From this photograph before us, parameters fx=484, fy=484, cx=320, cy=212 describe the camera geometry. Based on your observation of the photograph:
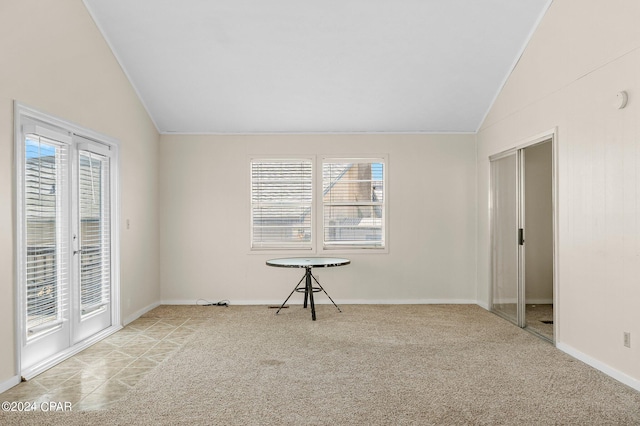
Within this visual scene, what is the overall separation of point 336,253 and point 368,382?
128 inches

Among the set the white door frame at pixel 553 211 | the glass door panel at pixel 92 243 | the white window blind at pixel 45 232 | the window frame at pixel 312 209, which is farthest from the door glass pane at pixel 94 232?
the white door frame at pixel 553 211

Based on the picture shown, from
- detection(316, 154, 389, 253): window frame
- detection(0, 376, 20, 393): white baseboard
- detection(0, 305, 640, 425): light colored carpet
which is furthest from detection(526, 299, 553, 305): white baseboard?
detection(0, 376, 20, 393): white baseboard

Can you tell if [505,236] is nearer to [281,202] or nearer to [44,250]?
[281,202]

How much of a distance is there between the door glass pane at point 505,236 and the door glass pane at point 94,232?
14.3 feet

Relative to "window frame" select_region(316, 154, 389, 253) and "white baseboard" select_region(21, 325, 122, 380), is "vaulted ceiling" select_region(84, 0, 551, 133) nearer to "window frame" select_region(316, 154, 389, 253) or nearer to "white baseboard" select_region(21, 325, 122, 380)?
"window frame" select_region(316, 154, 389, 253)

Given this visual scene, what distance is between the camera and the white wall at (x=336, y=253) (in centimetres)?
658

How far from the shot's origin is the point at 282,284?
658 cm

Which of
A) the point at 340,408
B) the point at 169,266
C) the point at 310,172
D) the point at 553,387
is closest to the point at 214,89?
the point at 310,172

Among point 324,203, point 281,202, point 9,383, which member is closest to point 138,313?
point 281,202

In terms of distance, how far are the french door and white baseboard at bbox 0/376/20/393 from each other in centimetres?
8

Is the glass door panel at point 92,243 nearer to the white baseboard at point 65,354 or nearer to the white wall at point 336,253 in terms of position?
the white baseboard at point 65,354

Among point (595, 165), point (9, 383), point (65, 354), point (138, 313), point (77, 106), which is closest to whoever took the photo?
point (9, 383)

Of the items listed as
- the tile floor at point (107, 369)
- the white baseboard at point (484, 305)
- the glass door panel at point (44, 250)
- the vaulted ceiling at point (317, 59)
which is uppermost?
the vaulted ceiling at point (317, 59)

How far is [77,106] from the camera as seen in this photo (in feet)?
14.2
